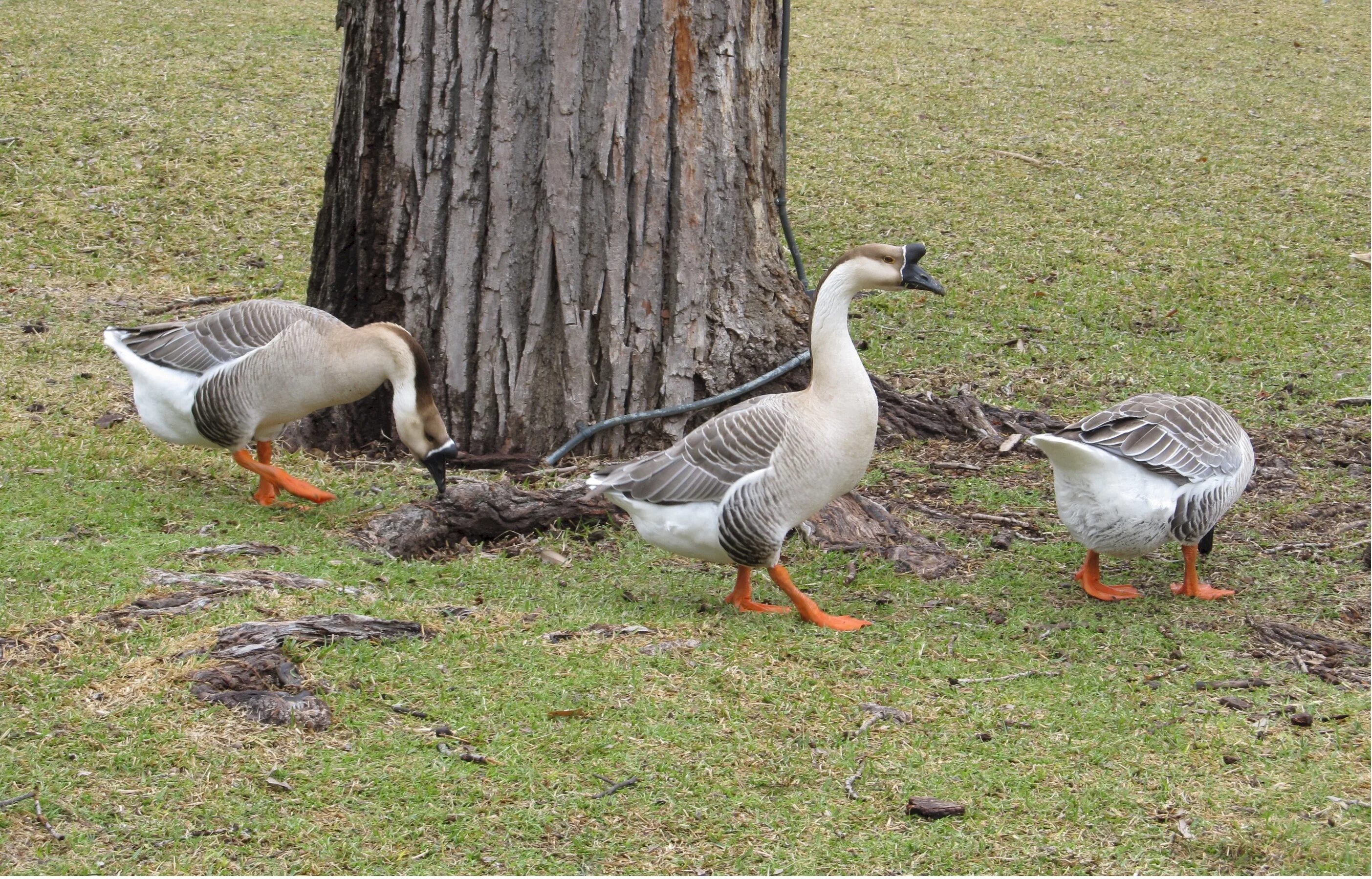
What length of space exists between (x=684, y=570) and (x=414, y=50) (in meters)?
2.68

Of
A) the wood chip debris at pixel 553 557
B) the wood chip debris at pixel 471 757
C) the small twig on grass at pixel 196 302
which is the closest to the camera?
the wood chip debris at pixel 471 757

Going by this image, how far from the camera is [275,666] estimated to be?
13.4 ft

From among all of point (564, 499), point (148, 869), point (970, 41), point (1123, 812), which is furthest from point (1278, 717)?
point (970, 41)

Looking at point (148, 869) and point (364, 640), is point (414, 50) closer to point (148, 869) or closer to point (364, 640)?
point (364, 640)

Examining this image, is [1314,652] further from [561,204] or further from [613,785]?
[561,204]

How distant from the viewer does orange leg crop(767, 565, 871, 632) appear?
481 centimetres

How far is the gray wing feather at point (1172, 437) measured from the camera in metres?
5.01

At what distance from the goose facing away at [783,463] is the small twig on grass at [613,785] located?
123 centimetres

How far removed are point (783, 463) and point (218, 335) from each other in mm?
2731

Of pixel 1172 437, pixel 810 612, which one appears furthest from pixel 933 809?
pixel 1172 437

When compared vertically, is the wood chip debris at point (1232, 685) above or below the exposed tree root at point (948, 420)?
below

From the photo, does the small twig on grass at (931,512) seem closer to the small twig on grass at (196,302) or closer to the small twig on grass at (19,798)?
the small twig on grass at (19,798)

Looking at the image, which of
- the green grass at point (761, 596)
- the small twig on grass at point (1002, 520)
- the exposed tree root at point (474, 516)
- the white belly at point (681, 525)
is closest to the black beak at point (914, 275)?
the white belly at point (681, 525)

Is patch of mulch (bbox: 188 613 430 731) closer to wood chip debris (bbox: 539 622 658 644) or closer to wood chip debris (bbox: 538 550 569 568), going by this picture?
wood chip debris (bbox: 539 622 658 644)
